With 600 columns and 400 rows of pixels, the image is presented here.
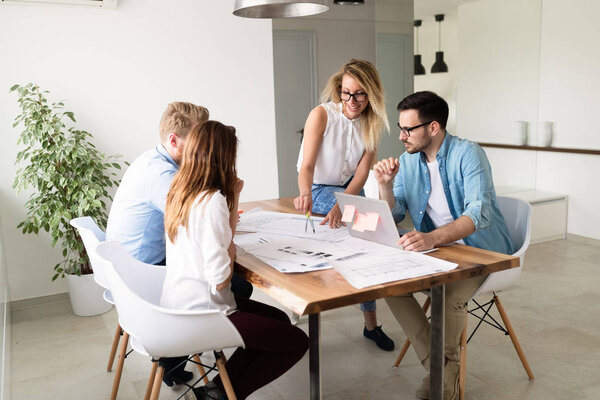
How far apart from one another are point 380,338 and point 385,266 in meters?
1.34

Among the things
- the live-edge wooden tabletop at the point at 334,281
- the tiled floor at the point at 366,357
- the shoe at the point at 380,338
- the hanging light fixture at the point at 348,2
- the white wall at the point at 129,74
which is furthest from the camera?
the hanging light fixture at the point at 348,2

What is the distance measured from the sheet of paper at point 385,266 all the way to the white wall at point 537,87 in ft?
12.8

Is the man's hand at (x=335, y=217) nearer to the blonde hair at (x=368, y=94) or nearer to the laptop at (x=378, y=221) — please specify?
the laptop at (x=378, y=221)

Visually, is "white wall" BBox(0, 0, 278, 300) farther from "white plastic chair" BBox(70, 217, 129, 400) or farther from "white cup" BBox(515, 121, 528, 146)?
"white cup" BBox(515, 121, 528, 146)

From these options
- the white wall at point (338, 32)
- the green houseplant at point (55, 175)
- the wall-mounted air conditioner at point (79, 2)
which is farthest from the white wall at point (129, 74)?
the white wall at point (338, 32)

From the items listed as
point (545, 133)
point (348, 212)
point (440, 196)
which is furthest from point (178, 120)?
point (545, 133)

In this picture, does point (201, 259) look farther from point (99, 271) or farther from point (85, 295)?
point (85, 295)

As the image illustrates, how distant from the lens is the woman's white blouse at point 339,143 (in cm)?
283

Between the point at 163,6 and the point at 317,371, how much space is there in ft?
9.70

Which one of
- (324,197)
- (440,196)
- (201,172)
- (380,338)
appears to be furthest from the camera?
(380,338)

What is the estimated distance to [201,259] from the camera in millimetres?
1825

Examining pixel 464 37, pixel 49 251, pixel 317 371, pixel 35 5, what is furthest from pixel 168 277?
A: pixel 464 37

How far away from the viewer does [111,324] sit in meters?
3.46

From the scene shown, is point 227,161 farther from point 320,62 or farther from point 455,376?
point 320,62
